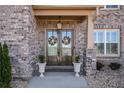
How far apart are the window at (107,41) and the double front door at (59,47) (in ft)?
5.17

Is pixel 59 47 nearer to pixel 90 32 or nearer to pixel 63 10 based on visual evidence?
pixel 90 32

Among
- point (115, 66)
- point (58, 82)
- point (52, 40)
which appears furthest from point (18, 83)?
point (115, 66)

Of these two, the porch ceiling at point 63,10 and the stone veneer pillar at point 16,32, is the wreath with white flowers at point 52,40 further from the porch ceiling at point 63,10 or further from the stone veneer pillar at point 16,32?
the stone veneer pillar at point 16,32

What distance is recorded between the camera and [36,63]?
387 inches

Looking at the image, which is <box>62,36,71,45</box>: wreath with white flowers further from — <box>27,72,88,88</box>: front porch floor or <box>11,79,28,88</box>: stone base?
<box>11,79,28,88</box>: stone base

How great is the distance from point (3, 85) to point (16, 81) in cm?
155

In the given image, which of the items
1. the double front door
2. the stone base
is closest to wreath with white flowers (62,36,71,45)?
the double front door

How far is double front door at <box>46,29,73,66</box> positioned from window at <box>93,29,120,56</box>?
1.57m

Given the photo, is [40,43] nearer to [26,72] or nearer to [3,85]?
[26,72]

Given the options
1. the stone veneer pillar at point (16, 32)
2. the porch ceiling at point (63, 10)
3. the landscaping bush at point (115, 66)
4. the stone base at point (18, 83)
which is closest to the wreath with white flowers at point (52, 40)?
the porch ceiling at point (63, 10)

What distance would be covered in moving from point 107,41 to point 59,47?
2.64 metres

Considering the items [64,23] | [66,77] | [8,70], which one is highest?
[64,23]

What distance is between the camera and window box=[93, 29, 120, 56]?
39.7 ft
